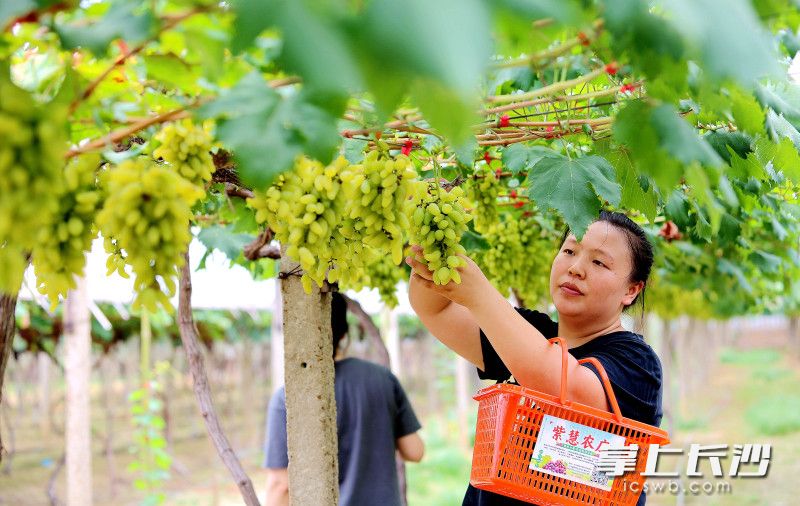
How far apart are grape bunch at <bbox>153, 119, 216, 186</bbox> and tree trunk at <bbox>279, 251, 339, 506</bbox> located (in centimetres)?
83

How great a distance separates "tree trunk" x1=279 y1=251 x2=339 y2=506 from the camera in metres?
1.98

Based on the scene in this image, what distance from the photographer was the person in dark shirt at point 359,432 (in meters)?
3.11

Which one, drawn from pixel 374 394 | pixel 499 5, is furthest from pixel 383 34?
pixel 374 394

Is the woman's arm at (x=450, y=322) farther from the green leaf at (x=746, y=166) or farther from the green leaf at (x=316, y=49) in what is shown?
the green leaf at (x=316, y=49)

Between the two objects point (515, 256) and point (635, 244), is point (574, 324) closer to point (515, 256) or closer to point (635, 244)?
point (635, 244)

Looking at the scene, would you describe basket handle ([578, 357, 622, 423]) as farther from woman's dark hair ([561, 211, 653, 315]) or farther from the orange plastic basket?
woman's dark hair ([561, 211, 653, 315])

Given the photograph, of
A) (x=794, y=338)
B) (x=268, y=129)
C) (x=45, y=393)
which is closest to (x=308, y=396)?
Result: (x=268, y=129)

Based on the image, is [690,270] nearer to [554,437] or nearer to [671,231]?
[671,231]

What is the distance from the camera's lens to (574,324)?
2.23m

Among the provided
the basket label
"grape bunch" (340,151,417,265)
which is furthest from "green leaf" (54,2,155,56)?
the basket label

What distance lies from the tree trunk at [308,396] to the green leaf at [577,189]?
63cm

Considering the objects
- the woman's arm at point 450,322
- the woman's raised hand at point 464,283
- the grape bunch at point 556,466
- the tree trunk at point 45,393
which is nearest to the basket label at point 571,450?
the grape bunch at point 556,466

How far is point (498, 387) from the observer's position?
5.83 ft

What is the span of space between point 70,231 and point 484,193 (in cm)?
166
